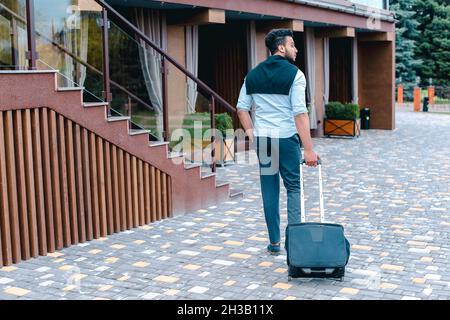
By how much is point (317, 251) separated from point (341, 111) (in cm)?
1289

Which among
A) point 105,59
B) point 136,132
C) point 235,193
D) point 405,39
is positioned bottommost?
point 235,193

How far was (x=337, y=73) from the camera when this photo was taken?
19.5 meters

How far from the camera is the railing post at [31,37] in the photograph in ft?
18.9

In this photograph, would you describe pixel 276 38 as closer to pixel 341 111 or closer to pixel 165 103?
pixel 165 103

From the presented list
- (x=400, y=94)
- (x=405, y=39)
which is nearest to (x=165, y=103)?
(x=400, y=94)

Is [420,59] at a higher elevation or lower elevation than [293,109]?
higher

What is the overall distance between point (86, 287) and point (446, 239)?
360 centimetres

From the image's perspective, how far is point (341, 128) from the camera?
17250 millimetres

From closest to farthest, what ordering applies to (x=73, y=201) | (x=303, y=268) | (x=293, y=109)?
1. (x=303, y=268)
2. (x=293, y=109)
3. (x=73, y=201)

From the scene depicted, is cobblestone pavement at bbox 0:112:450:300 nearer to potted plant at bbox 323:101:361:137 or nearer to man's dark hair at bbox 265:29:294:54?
man's dark hair at bbox 265:29:294:54

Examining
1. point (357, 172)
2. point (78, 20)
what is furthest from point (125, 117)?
point (357, 172)

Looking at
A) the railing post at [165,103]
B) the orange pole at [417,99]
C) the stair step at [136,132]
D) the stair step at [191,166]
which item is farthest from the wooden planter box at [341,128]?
the orange pole at [417,99]
